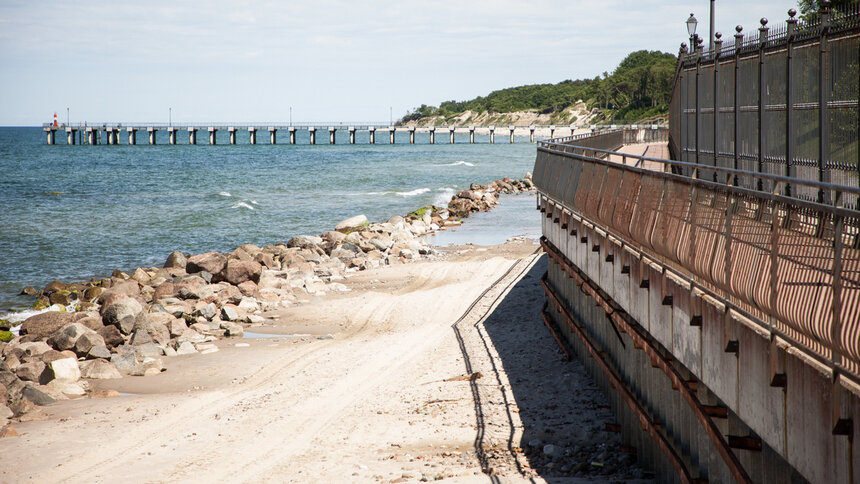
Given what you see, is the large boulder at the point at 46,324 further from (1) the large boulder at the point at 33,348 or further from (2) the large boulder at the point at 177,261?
(2) the large boulder at the point at 177,261

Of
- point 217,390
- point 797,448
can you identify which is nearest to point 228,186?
point 217,390

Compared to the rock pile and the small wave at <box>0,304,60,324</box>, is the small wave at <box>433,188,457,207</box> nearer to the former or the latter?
the rock pile

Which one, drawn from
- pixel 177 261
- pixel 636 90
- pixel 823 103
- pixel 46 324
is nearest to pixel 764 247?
pixel 823 103

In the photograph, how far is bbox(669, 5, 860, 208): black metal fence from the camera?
29.5 feet

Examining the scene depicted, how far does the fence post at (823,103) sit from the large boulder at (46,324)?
15.9 metres

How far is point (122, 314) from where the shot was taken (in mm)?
18344

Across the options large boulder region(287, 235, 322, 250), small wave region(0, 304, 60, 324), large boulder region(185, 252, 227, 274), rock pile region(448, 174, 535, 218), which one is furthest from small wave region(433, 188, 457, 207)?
small wave region(0, 304, 60, 324)

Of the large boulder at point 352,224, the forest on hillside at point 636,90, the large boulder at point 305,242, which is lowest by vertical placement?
the large boulder at point 305,242

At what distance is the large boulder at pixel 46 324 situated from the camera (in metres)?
18.3

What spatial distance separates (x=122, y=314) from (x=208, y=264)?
628 centimetres

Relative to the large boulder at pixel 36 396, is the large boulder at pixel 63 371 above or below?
above

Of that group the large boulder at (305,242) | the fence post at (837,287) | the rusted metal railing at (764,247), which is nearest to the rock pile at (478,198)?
the large boulder at (305,242)

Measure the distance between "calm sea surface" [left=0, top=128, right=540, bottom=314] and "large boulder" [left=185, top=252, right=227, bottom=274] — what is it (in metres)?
4.88

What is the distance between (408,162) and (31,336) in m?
89.4
